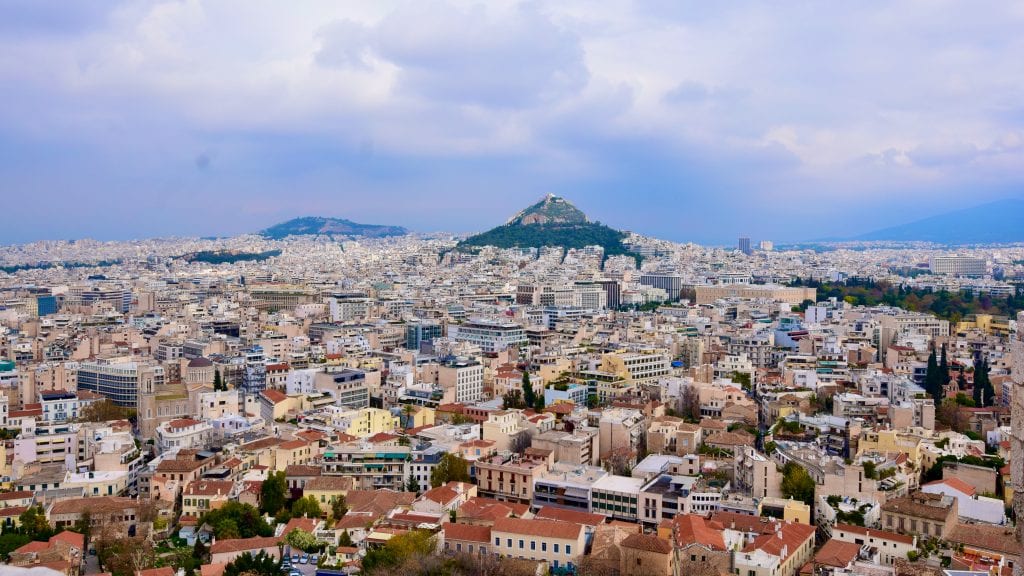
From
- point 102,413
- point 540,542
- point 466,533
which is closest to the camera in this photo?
point 540,542

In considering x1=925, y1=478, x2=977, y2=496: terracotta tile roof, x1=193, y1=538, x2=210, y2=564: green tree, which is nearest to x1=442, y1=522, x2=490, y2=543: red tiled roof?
x1=193, y1=538, x2=210, y2=564: green tree

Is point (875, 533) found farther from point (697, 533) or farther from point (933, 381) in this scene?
point (933, 381)

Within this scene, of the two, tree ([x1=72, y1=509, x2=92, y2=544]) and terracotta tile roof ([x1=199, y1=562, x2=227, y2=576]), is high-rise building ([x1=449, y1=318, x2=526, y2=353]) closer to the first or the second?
tree ([x1=72, y1=509, x2=92, y2=544])

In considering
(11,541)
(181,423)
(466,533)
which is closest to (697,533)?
(466,533)

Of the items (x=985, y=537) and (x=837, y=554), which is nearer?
(x=837, y=554)

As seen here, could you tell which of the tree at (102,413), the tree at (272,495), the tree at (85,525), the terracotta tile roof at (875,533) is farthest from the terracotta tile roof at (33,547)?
the terracotta tile roof at (875,533)

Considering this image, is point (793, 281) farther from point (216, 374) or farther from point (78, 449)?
point (78, 449)

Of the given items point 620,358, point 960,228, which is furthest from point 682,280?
point 960,228
